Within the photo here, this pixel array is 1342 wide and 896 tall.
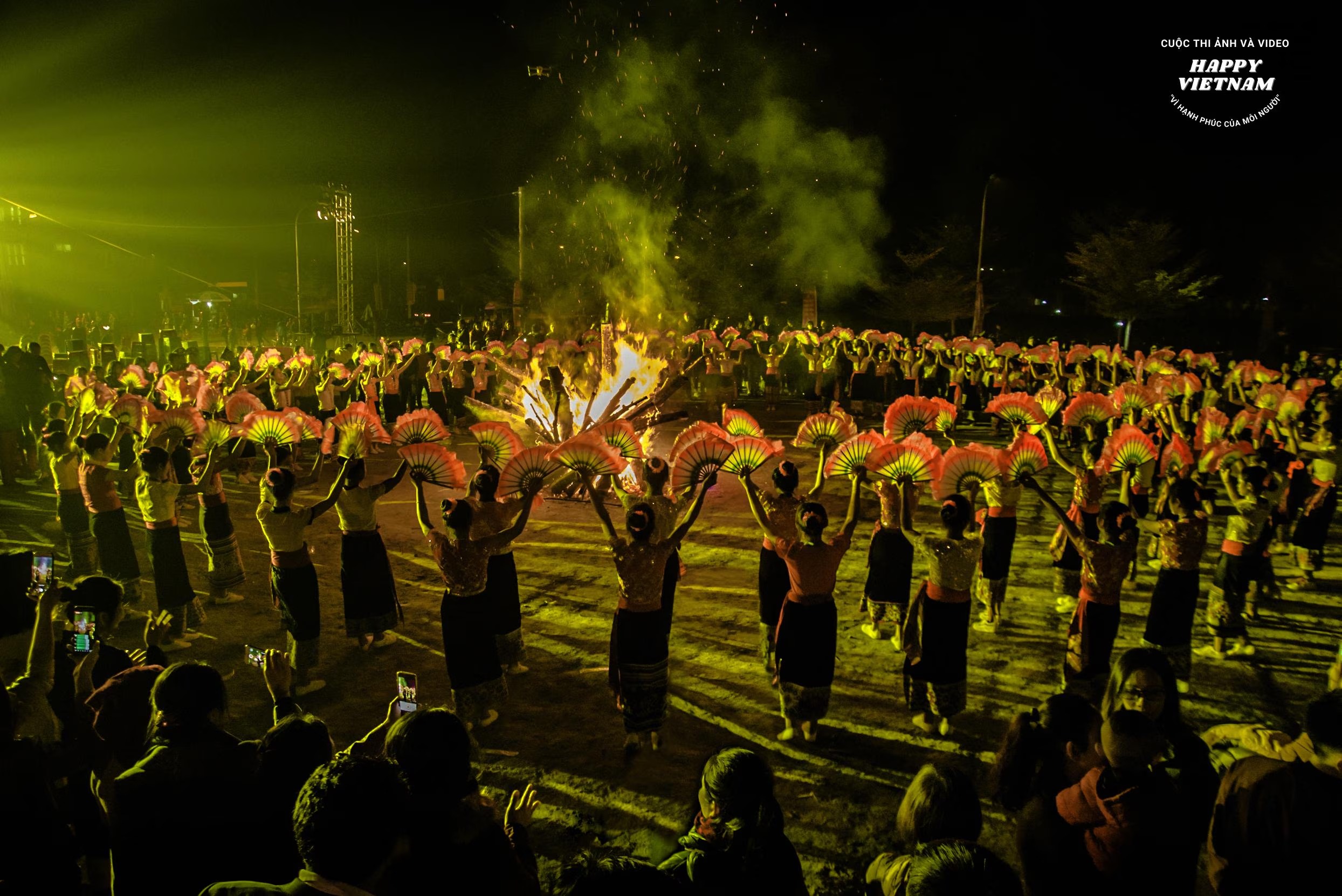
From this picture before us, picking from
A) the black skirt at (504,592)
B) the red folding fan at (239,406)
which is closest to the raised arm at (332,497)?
the black skirt at (504,592)

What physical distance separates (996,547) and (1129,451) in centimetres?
146

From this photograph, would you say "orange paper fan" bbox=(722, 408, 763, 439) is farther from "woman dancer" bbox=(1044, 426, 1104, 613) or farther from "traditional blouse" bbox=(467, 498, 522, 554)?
"woman dancer" bbox=(1044, 426, 1104, 613)

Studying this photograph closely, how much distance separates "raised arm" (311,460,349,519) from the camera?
20.9 ft

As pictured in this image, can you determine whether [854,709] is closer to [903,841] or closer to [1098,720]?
[1098,720]

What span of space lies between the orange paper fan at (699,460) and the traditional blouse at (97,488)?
5.34m

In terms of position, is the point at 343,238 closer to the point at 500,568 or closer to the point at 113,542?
the point at 113,542

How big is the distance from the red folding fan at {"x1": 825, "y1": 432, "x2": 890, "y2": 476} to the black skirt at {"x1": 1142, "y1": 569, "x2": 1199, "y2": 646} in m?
2.37

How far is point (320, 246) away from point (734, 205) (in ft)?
106

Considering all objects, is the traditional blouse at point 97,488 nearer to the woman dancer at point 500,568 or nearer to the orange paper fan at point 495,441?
the orange paper fan at point 495,441

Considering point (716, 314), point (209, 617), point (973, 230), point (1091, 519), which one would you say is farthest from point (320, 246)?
point (1091, 519)

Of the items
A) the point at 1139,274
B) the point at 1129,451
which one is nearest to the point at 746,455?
the point at 1129,451

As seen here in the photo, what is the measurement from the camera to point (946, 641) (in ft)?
18.6

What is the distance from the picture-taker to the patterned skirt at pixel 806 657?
5.55 metres

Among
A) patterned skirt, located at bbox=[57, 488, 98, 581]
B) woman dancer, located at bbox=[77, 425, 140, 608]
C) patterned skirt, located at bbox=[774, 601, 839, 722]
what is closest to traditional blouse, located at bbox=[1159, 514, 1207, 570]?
patterned skirt, located at bbox=[774, 601, 839, 722]
